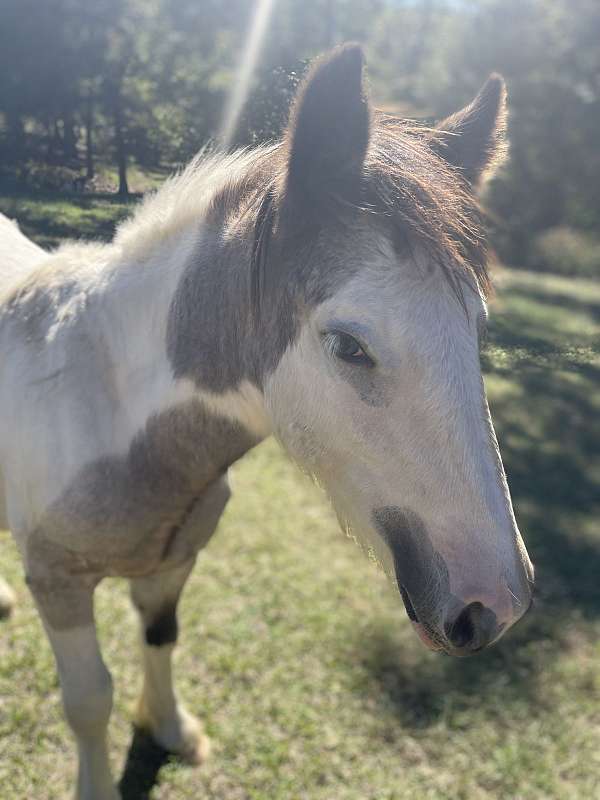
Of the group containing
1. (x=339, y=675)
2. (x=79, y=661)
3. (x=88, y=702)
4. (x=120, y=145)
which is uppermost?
(x=120, y=145)

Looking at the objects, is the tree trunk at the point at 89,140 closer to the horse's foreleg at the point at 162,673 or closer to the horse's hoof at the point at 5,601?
the horse's foreleg at the point at 162,673

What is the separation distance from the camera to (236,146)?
1.63 meters

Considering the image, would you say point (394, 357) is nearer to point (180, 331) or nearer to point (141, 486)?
point (180, 331)

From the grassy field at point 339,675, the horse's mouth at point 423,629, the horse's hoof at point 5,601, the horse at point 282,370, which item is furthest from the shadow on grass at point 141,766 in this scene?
the horse's mouth at point 423,629

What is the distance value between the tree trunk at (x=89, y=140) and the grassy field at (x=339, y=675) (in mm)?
93

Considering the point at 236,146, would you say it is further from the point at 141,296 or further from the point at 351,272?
the point at 351,272

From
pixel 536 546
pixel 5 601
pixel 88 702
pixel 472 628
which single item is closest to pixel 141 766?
pixel 88 702

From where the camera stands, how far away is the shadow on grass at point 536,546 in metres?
2.59

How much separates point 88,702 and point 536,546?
2.84 meters

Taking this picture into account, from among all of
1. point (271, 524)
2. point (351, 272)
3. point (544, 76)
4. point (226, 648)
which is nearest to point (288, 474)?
point (271, 524)

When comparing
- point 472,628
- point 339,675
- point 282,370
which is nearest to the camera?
point 472,628

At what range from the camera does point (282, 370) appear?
1238 mm

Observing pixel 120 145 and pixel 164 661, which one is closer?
pixel 120 145

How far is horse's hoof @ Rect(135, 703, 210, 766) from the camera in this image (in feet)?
7.66
